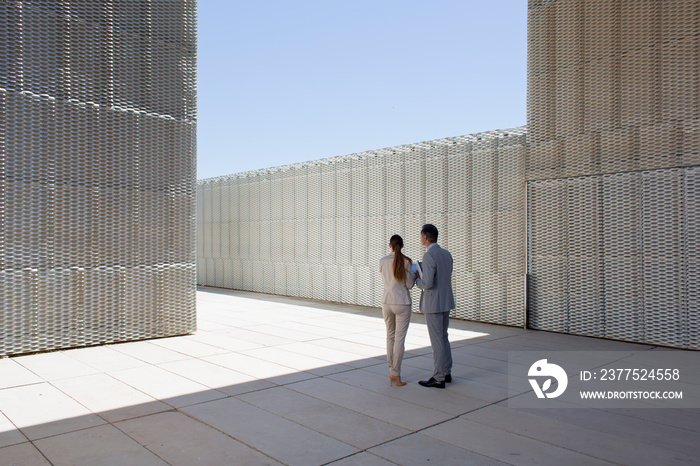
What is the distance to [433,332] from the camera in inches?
210

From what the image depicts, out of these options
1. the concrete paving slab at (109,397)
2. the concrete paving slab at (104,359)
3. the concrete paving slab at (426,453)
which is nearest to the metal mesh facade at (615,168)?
the concrete paving slab at (426,453)

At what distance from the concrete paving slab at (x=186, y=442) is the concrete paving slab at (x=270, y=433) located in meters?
0.09

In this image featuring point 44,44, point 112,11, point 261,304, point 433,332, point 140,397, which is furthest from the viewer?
point 261,304

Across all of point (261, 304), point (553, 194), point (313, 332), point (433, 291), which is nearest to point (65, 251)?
point (313, 332)

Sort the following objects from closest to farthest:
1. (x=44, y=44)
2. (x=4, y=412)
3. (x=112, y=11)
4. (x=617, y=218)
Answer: (x=4, y=412) < (x=44, y=44) < (x=112, y=11) < (x=617, y=218)

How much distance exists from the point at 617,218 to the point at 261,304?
8143mm

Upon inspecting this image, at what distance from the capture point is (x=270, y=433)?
4023 mm

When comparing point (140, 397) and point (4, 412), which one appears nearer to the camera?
point (4, 412)

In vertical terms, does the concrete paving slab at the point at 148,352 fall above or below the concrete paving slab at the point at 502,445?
below

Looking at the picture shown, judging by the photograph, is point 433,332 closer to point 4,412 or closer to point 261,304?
point 4,412

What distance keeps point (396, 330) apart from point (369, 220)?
7.17m

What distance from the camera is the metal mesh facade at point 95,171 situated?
682 cm

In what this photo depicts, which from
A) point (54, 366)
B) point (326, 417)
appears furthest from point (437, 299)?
point (54, 366)

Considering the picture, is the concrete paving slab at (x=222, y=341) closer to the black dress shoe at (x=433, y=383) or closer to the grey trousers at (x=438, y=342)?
the black dress shoe at (x=433, y=383)
